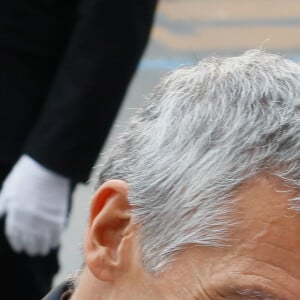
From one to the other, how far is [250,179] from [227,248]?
0.10 meters

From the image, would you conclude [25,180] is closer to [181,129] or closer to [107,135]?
[107,135]

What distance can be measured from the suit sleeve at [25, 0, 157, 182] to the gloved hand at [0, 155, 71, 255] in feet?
0.10

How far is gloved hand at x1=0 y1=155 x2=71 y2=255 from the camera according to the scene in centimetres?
259

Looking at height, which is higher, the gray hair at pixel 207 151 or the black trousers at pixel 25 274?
the gray hair at pixel 207 151

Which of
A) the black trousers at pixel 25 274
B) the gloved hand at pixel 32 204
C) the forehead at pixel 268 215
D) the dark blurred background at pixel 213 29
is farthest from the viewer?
the dark blurred background at pixel 213 29

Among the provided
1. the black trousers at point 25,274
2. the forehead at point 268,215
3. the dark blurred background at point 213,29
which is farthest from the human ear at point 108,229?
the dark blurred background at point 213,29

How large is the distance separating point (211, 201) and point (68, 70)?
123 centimetres

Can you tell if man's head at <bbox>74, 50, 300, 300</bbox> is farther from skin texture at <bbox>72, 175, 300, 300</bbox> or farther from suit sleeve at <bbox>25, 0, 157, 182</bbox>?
suit sleeve at <bbox>25, 0, 157, 182</bbox>

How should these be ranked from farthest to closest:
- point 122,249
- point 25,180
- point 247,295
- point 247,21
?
point 247,21 < point 25,180 < point 122,249 < point 247,295

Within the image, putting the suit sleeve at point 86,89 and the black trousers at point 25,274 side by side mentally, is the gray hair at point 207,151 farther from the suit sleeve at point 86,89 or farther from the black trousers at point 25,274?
the black trousers at point 25,274

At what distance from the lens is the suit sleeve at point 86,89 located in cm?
263

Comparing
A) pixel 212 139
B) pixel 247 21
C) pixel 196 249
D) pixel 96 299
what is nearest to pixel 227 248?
pixel 196 249

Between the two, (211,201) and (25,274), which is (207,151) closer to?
(211,201)

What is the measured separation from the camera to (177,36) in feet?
26.9
